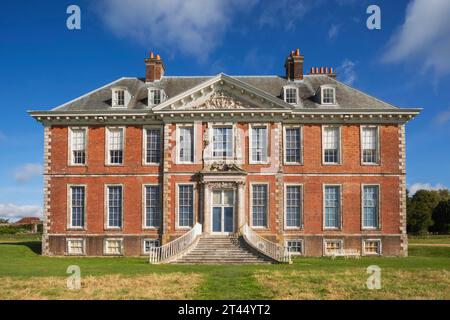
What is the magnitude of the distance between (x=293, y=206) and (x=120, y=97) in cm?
1336

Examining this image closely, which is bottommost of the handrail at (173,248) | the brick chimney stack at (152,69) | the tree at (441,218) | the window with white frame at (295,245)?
the tree at (441,218)

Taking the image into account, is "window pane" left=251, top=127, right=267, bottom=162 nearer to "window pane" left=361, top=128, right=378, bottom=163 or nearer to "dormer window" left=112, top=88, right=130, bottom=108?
"window pane" left=361, top=128, right=378, bottom=163

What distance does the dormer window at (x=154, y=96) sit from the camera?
30.6 m

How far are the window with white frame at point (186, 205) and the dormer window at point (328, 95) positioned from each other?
10.2 metres

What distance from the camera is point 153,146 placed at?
30234 millimetres

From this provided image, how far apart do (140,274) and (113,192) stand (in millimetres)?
13083

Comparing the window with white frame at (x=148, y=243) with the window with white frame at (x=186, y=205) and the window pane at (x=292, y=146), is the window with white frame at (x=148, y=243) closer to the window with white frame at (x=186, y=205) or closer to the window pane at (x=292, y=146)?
the window with white frame at (x=186, y=205)

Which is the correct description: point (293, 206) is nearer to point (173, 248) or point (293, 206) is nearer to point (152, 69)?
point (173, 248)

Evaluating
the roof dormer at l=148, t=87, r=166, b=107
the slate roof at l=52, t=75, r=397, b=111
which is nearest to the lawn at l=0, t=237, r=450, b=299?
the slate roof at l=52, t=75, r=397, b=111

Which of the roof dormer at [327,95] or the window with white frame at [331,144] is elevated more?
the roof dormer at [327,95]

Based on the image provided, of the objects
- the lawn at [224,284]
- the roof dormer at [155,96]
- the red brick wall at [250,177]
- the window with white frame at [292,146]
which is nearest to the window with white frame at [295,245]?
the red brick wall at [250,177]
